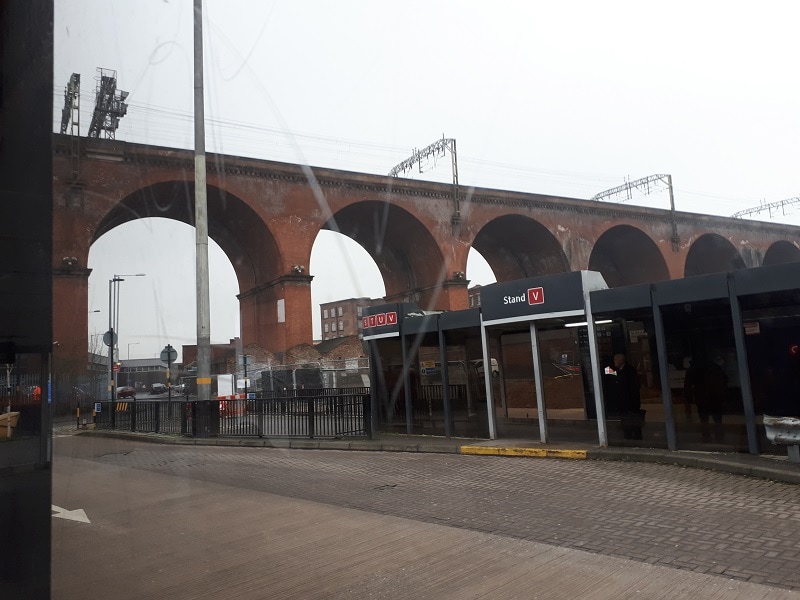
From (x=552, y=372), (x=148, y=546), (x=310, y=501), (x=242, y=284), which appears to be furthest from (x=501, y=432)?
(x=242, y=284)

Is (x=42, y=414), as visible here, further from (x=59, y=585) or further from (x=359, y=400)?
(x=359, y=400)

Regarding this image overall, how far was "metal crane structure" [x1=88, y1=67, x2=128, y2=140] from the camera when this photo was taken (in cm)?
323

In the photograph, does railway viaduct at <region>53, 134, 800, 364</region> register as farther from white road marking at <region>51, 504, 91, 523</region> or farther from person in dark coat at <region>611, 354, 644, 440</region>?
person in dark coat at <region>611, 354, 644, 440</region>

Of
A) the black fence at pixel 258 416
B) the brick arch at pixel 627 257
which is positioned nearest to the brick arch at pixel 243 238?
the black fence at pixel 258 416

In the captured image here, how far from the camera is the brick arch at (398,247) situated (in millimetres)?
37031

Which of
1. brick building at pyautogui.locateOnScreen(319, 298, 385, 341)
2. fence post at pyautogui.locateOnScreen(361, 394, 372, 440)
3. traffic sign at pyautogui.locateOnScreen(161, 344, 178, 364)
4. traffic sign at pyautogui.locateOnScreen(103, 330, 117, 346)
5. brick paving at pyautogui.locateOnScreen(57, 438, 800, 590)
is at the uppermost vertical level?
brick building at pyautogui.locateOnScreen(319, 298, 385, 341)

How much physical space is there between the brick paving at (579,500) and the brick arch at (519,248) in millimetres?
31830

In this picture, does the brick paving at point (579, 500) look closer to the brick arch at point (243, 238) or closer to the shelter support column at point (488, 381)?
the shelter support column at point (488, 381)

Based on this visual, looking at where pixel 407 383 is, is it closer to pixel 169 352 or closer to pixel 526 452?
pixel 526 452

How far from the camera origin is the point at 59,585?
15.3 feet

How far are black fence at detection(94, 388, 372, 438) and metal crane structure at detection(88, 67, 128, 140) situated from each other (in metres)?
10.5

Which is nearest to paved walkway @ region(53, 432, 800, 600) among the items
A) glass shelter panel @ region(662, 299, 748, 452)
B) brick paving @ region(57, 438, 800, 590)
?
brick paving @ region(57, 438, 800, 590)

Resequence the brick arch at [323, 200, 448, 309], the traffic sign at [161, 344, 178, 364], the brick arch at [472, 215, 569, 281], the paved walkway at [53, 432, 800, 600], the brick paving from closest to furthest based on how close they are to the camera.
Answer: the paved walkway at [53, 432, 800, 600] < the brick paving < the traffic sign at [161, 344, 178, 364] < the brick arch at [323, 200, 448, 309] < the brick arch at [472, 215, 569, 281]

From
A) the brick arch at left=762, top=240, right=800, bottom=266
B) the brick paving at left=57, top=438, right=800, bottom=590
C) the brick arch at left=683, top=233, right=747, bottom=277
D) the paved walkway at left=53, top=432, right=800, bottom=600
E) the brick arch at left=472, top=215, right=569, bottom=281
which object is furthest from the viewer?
the brick arch at left=762, top=240, right=800, bottom=266
